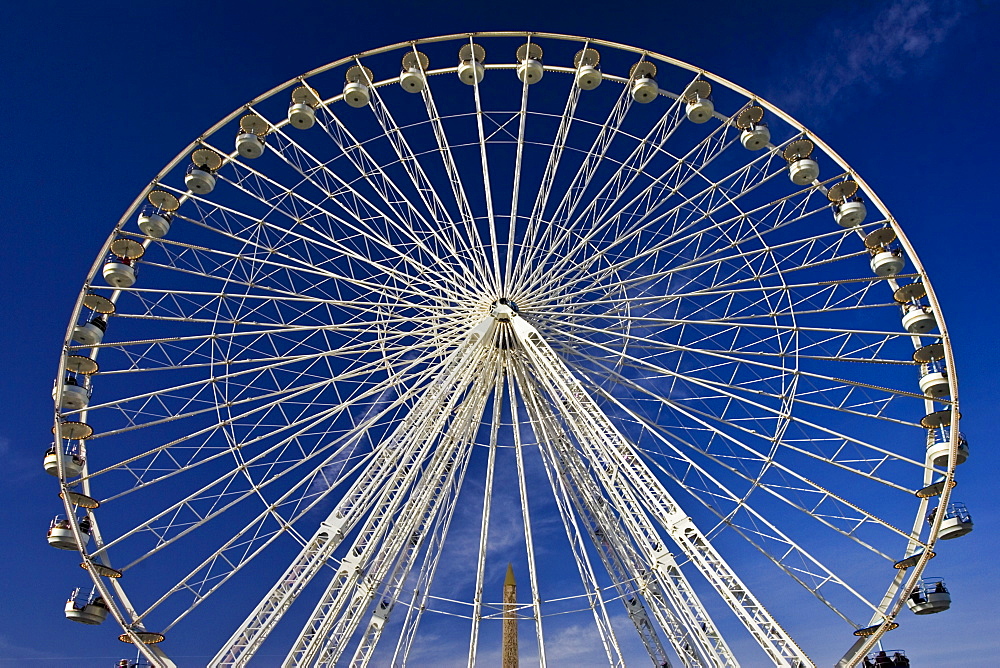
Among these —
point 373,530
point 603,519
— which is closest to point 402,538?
point 373,530

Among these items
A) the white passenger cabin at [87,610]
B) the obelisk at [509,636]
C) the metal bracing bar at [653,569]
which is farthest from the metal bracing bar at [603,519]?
the obelisk at [509,636]

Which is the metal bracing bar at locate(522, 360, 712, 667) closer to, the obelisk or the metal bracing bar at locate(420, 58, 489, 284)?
the metal bracing bar at locate(420, 58, 489, 284)

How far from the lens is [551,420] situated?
2450cm

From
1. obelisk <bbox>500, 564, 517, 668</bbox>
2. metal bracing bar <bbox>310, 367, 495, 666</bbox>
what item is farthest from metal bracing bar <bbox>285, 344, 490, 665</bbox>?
obelisk <bbox>500, 564, 517, 668</bbox>

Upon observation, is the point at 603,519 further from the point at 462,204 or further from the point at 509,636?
the point at 509,636

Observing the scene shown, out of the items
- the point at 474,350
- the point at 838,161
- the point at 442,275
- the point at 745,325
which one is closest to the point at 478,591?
the point at 474,350

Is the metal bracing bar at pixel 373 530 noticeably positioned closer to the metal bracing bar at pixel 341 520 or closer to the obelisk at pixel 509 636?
the metal bracing bar at pixel 341 520

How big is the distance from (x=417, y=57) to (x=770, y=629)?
21167 millimetres

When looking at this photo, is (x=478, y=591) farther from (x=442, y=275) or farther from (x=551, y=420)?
(x=442, y=275)

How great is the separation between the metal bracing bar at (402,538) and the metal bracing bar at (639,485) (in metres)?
2.44

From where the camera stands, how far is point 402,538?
→ 23734 mm

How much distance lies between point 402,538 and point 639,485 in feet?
24.5

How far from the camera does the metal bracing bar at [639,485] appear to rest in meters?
21.8

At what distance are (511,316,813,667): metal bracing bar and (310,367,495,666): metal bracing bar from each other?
2.44 m
